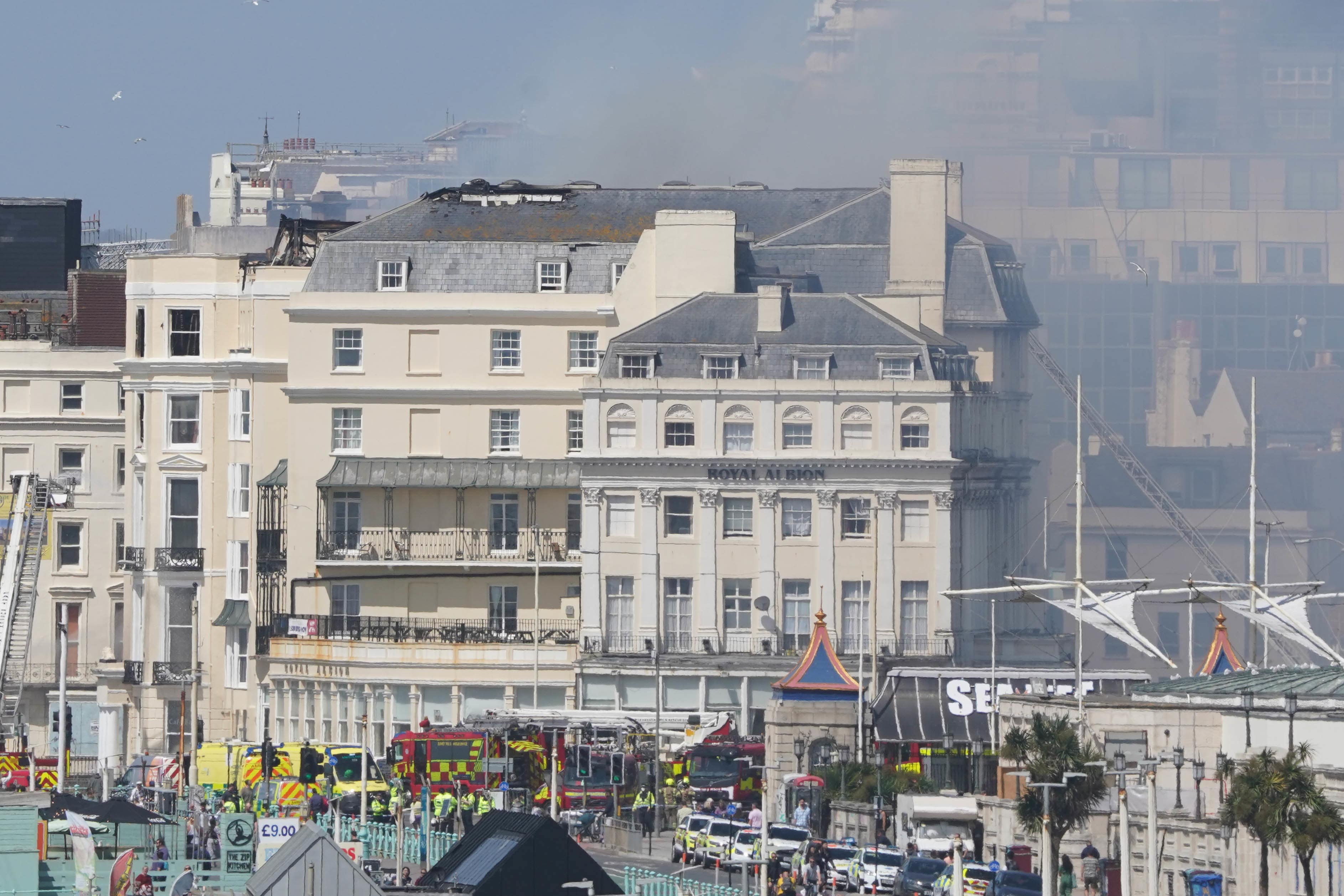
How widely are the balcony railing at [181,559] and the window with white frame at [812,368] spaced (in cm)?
2370

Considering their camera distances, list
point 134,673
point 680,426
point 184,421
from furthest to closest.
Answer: point 134,673, point 184,421, point 680,426

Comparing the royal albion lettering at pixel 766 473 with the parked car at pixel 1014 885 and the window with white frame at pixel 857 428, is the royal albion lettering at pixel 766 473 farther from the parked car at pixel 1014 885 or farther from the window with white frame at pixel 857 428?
the parked car at pixel 1014 885

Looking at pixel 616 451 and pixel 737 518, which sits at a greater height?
pixel 616 451

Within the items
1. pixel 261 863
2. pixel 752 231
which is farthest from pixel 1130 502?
pixel 261 863

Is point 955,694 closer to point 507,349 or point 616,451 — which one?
point 616,451

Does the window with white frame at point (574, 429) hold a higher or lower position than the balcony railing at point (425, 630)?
higher

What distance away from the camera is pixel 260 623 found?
126125 mm

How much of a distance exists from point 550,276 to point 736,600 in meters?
15.0

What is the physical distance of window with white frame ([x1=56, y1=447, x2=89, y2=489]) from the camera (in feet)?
458

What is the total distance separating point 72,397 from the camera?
14038 centimetres

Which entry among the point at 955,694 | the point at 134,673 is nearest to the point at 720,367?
the point at 955,694

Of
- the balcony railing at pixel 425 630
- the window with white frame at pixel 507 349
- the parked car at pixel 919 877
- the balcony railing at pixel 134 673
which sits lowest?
the parked car at pixel 919 877

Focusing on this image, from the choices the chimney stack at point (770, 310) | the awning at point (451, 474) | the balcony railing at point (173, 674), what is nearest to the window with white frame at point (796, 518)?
the chimney stack at point (770, 310)

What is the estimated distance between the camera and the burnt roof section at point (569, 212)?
5103 inches
